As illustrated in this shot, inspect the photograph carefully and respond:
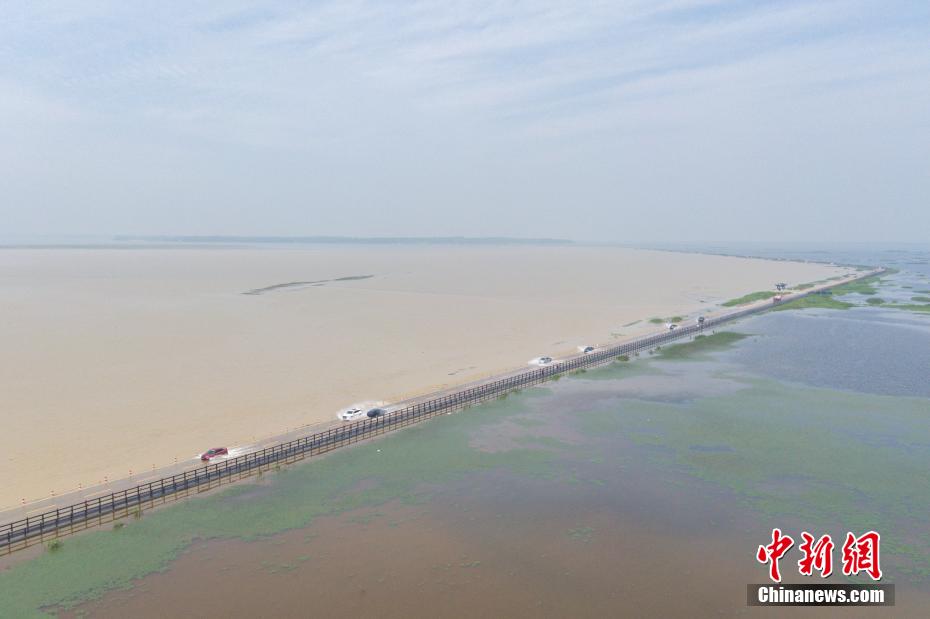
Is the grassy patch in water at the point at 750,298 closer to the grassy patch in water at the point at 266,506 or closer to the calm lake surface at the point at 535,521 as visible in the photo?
the calm lake surface at the point at 535,521

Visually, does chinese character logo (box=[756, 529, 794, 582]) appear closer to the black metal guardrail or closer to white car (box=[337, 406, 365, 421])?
the black metal guardrail

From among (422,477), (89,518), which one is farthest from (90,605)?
(422,477)

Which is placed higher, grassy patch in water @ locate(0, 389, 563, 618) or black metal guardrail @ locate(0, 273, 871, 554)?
black metal guardrail @ locate(0, 273, 871, 554)

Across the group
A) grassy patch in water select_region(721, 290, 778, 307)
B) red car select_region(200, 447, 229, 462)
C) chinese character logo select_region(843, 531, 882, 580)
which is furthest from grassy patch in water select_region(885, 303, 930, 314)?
red car select_region(200, 447, 229, 462)

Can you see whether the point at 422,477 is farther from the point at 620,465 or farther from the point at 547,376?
the point at 547,376

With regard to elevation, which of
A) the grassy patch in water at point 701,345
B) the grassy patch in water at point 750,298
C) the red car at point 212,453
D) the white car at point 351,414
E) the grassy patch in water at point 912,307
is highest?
the red car at point 212,453

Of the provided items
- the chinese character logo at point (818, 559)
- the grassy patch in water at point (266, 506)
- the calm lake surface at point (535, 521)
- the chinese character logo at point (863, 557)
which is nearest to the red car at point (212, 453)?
the grassy patch in water at point (266, 506)

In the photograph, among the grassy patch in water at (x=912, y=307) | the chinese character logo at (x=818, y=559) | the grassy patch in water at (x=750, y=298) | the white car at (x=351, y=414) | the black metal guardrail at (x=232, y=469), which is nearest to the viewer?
the chinese character logo at (x=818, y=559)
